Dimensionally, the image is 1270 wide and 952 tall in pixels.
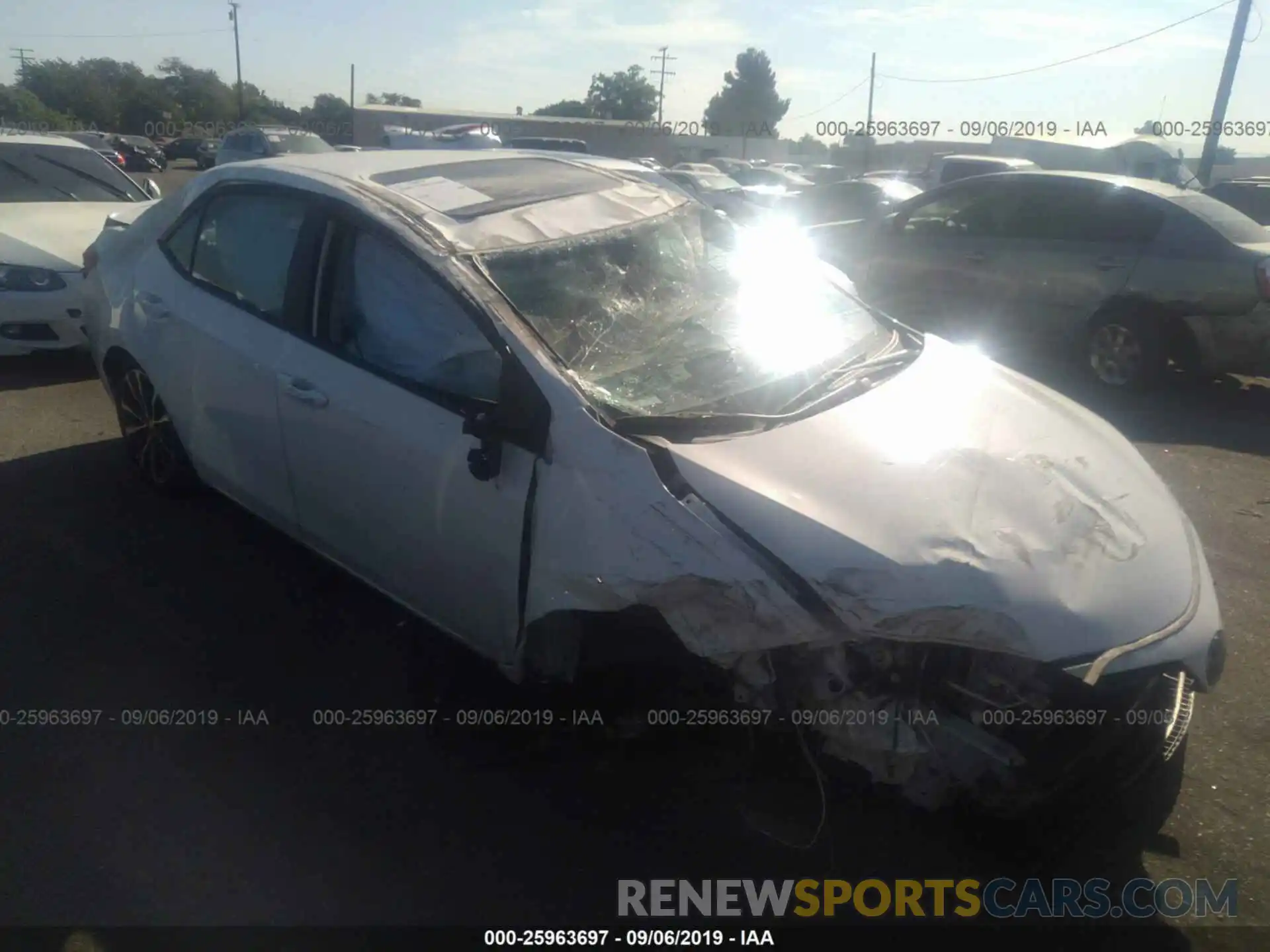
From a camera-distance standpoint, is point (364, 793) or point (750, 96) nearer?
point (364, 793)

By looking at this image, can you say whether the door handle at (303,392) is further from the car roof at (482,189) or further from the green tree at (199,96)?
the green tree at (199,96)

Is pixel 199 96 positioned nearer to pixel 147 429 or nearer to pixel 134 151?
pixel 134 151

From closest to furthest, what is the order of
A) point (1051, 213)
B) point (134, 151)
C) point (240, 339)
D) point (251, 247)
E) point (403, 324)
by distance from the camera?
1. point (403, 324)
2. point (240, 339)
3. point (251, 247)
4. point (1051, 213)
5. point (134, 151)

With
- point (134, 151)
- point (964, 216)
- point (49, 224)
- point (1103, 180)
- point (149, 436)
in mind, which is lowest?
point (134, 151)

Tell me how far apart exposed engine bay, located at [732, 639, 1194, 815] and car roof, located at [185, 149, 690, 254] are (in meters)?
1.70

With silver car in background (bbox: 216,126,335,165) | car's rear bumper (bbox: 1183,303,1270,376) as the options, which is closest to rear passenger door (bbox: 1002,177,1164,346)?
car's rear bumper (bbox: 1183,303,1270,376)

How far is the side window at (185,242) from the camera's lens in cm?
418

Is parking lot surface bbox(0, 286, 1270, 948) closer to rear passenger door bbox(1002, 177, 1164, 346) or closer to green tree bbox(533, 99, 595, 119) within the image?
rear passenger door bbox(1002, 177, 1164, 346)

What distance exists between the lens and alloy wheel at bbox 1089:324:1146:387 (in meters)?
7.32

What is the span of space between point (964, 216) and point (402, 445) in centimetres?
663

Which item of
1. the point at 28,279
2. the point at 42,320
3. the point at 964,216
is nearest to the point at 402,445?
the point at 42,320

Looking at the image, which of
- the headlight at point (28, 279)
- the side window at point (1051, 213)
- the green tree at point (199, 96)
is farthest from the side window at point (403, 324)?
the green tree at point (199, 96)

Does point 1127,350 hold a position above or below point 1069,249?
below

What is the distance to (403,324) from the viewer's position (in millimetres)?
3199
